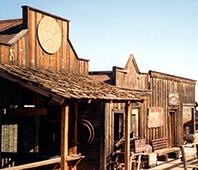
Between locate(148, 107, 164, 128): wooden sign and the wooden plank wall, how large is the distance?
19.3 feet

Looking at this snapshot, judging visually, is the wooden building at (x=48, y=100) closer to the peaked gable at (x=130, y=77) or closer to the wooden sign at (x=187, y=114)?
the peaked gable at (x=130, y=77)

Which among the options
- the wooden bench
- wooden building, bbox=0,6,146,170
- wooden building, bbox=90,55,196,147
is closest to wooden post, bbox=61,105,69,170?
wooden building, bbox=0,6,146,170

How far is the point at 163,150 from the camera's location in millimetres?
19500

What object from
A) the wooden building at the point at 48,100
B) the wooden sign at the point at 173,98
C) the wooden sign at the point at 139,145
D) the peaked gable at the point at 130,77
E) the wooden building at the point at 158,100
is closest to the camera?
the wooden building at the point at 48,100

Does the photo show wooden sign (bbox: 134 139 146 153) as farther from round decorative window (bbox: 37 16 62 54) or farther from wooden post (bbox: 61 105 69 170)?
wooden post (bbox: 61 105 69 170)

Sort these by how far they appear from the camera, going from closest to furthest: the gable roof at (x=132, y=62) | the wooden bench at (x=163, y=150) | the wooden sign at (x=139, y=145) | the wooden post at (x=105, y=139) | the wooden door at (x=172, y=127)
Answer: the wooden post at (x=105, y=139)
the wooden sign at (x=139, y=145)
the gable roof at (x=132, y=62)
the wooden bench at (x=163, y=150)
the wooden door at (x=172, y=127)

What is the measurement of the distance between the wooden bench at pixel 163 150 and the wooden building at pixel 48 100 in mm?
4329

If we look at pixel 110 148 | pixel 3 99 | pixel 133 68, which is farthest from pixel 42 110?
pixel 133 68

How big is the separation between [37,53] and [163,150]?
33.5 feet

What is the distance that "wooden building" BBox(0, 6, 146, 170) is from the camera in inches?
376

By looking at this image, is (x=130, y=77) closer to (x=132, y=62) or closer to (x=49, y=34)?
(x=132, y=62)

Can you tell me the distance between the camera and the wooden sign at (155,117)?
19109 millimetres

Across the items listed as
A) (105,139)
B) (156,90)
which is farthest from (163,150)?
(105,139)

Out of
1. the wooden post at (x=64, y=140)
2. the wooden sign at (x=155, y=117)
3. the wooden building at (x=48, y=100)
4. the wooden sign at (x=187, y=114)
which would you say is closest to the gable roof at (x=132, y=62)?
the wooden sign at (x=155, y=117)
